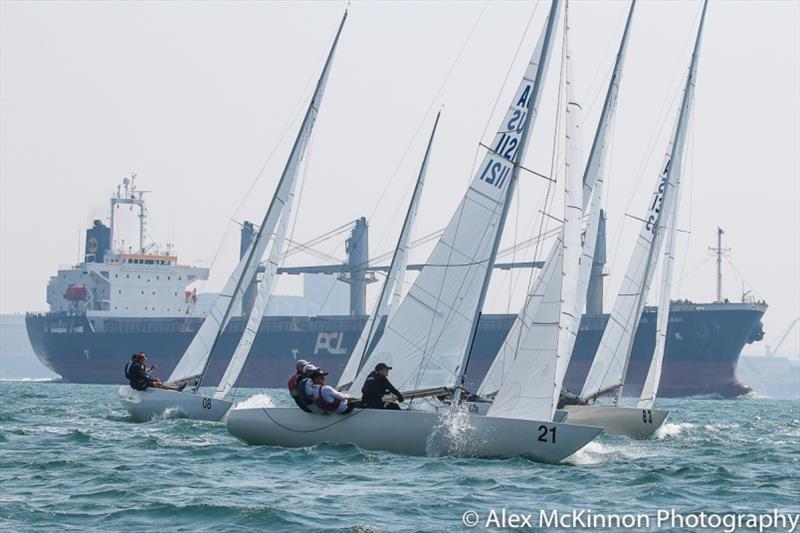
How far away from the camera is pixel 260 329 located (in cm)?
6500

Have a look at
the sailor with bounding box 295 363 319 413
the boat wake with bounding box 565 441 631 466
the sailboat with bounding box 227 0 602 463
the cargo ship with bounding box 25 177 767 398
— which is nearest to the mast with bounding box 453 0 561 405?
the sailboat with bounding box 227 0 602 463

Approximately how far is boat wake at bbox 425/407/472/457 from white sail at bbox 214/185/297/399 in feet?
29.1

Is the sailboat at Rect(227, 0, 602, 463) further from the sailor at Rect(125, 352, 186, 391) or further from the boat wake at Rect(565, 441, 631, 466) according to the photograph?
the sailor at Rect(125, 352, 186, 391)

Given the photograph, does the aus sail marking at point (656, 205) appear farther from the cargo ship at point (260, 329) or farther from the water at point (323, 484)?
the cargo ship at point (260, 329)

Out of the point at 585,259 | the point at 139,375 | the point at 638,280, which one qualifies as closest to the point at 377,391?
the point at 585,259

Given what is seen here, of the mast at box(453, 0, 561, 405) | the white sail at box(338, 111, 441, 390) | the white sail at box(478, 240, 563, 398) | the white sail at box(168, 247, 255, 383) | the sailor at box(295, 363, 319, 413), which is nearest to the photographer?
the sailor at box(295, 363, 319, 413)

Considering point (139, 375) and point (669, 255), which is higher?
point (669, 255)

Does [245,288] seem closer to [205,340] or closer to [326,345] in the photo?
[205,340]

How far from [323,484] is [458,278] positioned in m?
4.52

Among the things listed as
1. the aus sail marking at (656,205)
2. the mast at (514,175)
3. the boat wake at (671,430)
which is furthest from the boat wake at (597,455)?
the aus sail marking at (656,205)

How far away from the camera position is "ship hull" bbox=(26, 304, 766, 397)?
198 feet

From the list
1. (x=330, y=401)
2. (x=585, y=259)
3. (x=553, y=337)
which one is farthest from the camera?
(x=585, y=259)

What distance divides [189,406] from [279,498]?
1080 cm

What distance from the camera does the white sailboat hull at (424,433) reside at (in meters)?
14.6
